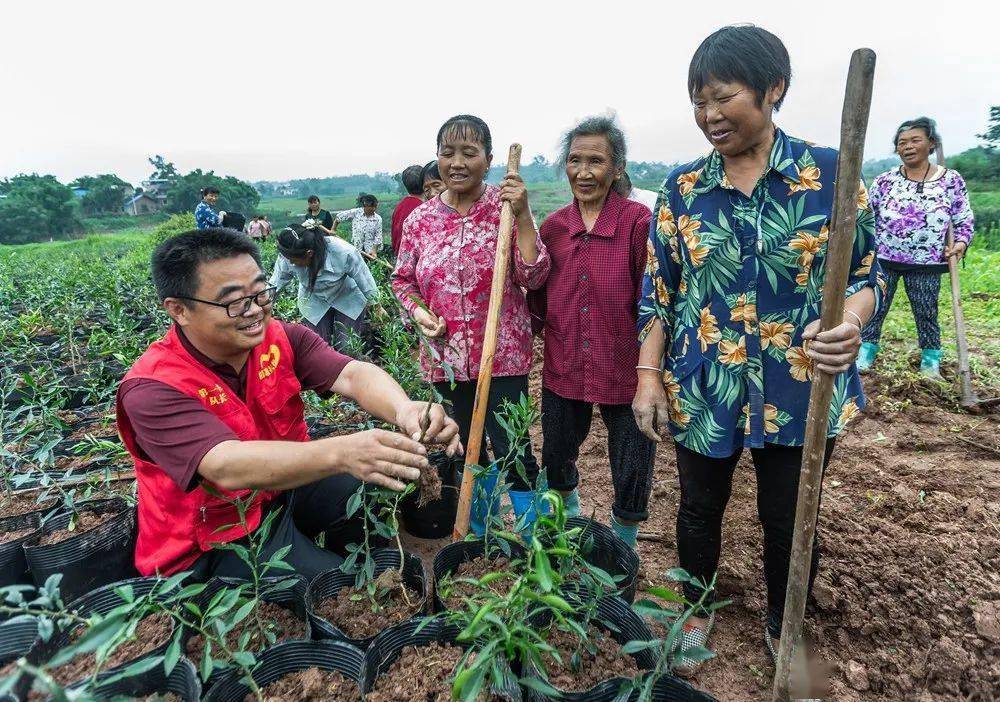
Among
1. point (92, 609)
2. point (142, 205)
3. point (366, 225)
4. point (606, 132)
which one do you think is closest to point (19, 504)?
point (92, 609)

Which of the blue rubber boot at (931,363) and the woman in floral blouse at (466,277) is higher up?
the woman in floral blouse at (466,277)

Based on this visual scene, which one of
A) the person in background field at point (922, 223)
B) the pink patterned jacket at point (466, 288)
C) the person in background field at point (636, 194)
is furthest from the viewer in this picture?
the person in background field at point (922, 223)

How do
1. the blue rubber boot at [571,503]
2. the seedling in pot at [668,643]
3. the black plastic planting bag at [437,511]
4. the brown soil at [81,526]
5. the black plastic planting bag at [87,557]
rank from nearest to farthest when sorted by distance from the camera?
the seedling in pot at [668,643]
the black plastic planting bag at [87,557]
the brown soil at [81,526]
the blue rubber boot at [571,503]
the black plastic planting bag at [437,511]

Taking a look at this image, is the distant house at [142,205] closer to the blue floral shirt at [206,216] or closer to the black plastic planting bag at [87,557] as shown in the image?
the blue floral shirt at [206,216]

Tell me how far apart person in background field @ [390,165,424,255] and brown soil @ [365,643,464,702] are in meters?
4.08

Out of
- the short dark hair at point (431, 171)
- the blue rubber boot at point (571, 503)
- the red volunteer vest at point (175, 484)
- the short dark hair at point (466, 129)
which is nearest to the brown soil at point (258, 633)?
the red volunteer vest at point (175, 484)

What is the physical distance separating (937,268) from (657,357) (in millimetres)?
3220

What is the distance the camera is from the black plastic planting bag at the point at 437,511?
8.40 feet

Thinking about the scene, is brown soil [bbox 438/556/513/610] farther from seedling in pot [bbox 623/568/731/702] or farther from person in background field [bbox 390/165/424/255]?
person in background field [bbox 390/165/424/255]

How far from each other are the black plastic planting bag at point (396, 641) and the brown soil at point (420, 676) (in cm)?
1

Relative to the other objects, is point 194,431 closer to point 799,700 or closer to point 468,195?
point 468,195

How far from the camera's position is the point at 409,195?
17.2 feet

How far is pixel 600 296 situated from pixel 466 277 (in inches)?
21.0

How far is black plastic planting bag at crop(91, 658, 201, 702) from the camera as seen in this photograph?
4.29 ft
